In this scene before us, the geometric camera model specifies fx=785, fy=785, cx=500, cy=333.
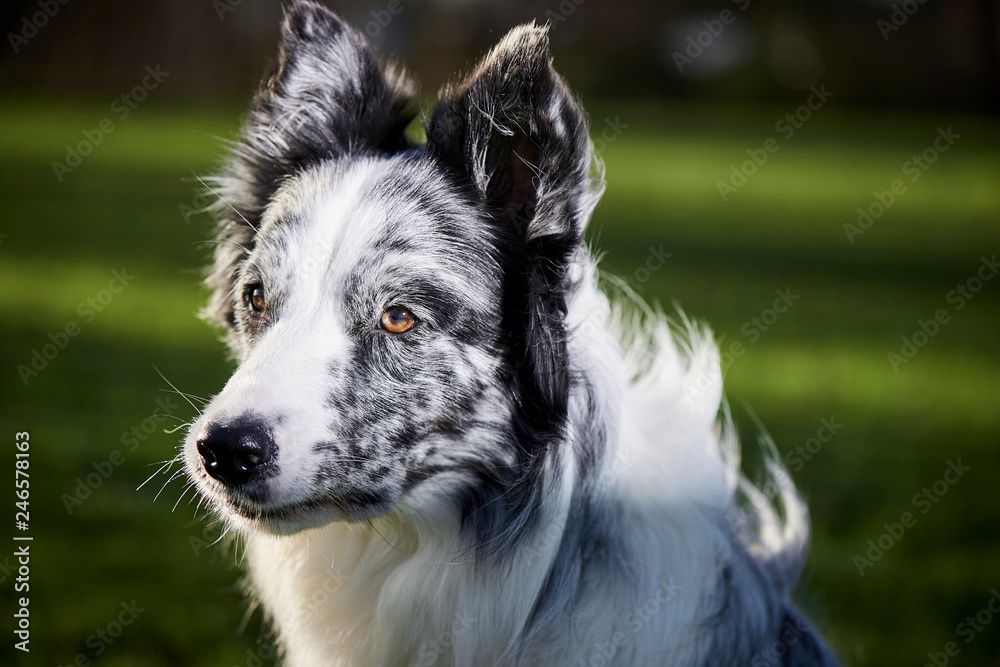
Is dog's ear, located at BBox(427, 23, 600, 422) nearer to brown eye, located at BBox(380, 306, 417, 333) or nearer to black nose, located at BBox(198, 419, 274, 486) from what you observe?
brown eye, located at BBox(380, 306, 417, 333)

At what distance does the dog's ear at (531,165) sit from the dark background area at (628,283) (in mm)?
191

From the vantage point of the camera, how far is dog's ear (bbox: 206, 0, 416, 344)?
9.33ft

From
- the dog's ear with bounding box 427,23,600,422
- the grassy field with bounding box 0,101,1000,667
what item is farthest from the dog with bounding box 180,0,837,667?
the grassy field with bounding box 0,101,1000,667

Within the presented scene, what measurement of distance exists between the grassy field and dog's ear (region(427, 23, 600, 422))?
58 cm

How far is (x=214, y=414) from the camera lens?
6.91ft

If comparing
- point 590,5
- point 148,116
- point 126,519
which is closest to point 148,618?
point 126,519

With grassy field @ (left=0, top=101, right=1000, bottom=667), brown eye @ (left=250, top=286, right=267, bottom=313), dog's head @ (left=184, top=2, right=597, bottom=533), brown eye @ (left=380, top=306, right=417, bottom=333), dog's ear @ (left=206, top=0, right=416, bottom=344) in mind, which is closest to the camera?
dog's head @ (left=184, top=2, right=597, bottom=533)

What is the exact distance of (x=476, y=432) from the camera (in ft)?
8.14

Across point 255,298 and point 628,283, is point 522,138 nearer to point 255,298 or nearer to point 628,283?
point 255,298

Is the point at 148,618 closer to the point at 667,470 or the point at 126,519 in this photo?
the point at 126,519

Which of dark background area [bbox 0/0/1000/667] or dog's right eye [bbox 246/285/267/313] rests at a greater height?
dog's right eye [bbox 246/285/267/313]

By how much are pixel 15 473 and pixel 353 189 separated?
11.2 ft

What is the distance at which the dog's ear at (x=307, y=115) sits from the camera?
2.84 meters

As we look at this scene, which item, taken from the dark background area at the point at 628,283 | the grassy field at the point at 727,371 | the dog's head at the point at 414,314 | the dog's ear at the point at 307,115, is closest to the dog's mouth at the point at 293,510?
the dog's head at the point at 414,314
